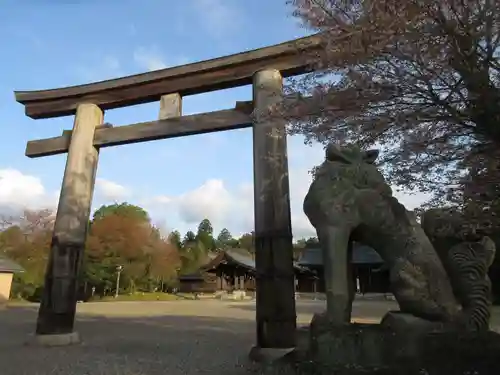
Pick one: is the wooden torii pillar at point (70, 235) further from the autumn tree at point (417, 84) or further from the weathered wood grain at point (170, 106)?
the autumn tree at point (417, 84)

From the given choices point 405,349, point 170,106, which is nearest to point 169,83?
point 170,106

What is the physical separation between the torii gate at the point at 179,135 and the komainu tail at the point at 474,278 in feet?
7.64

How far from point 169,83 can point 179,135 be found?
100cm

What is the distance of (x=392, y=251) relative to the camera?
3.78 m

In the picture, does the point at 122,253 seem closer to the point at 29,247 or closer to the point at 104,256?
the point at 104,256

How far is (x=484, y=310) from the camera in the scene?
3.54 meters

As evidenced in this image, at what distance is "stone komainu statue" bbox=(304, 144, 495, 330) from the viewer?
11.7 feet

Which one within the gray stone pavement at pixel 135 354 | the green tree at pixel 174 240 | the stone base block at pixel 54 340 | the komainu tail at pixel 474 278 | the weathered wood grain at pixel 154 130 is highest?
the green tree at pixel 174 240

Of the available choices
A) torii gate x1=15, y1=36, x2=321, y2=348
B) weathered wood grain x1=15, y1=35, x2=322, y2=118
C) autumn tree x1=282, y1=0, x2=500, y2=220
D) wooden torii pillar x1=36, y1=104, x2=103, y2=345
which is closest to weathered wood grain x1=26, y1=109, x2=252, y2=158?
torii gate x1=15, y1=36, x2=321, y2=348

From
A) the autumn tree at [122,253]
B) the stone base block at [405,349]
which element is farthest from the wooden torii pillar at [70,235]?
the autumn tree at [122,253]

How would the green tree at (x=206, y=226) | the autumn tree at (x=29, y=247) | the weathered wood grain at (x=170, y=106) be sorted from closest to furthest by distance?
the weathered wood grain at (x=170, y=106) → the autumn tree at (x=29, y=247) → the green tree at (x=206, y=226)

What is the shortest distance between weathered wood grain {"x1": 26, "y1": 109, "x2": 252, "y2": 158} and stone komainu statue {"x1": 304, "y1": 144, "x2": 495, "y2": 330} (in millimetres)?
2993

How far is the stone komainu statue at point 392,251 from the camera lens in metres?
3.57

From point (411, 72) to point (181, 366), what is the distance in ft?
13.9
